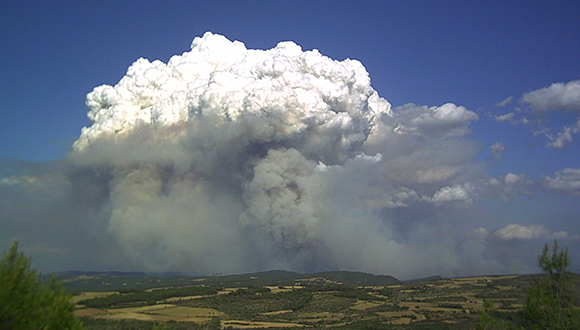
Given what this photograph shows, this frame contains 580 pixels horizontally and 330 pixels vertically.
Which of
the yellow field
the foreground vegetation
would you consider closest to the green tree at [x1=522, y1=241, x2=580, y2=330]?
the foreground vegetation

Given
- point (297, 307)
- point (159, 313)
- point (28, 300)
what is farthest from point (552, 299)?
point (297, 307)

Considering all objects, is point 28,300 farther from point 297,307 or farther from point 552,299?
point 297,307

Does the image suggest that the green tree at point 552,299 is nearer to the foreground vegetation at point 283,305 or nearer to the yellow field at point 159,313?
the foreground vegetation at point 283,305

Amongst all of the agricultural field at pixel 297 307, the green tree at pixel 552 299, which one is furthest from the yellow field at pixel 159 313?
the green tree at pixel 552 299

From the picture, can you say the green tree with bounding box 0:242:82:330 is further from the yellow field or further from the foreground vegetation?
the yellow field

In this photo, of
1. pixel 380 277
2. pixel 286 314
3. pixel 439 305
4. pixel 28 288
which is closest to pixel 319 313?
pixel 286 314

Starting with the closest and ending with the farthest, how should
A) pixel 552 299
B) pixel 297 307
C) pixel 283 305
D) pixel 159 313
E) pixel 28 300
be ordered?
pixel 28 300, pixel 552 299, pixel 159 313, pixel 297 307, pixel 283 305
